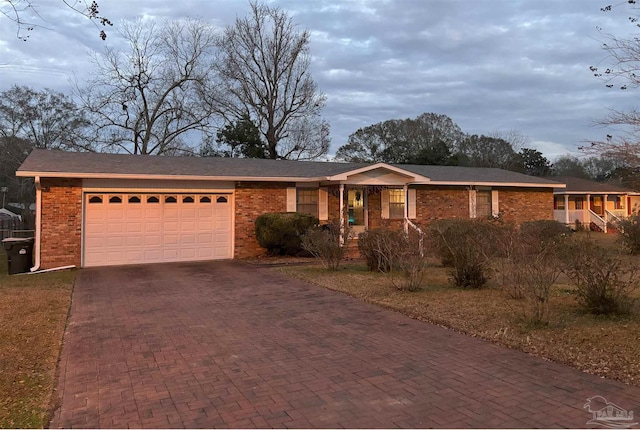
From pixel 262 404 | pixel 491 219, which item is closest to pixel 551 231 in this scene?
pixel 491 219

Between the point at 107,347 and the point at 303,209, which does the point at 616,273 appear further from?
the point at 303,209

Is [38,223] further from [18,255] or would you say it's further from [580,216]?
[580,216]

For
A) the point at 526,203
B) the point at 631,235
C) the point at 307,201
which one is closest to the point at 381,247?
the point at 307,201

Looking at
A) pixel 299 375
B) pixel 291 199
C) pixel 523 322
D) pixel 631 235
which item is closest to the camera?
pixel 299 375

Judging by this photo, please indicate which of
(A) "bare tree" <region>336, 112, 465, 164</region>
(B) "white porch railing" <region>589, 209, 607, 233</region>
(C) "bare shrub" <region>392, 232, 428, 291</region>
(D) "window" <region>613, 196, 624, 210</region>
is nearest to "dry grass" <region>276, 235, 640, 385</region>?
(C) "bare shrub" <region>392, 232, 428, 291</region>

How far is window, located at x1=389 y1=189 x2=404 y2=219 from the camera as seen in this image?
1864 centimetres

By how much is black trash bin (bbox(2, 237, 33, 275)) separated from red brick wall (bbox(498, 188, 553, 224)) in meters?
17.3

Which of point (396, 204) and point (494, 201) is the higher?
point (494, 201)

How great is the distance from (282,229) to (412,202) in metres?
6.07

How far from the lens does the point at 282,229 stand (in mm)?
15148

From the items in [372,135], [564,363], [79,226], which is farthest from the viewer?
[372,135]

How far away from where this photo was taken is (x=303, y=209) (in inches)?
683

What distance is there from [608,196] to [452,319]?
3024 cm

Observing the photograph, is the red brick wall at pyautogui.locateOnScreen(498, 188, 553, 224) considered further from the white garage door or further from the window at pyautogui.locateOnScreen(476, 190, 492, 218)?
the white garage door
